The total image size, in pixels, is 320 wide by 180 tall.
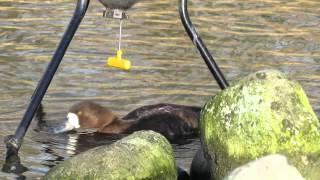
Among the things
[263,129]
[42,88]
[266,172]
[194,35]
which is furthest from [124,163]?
[194,35]

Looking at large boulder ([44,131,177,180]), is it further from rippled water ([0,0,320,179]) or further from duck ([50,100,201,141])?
duck ([50,100,201,141])

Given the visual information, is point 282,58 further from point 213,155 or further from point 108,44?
point 213,155

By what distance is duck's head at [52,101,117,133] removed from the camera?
25.0 feet

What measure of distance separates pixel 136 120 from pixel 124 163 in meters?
1.96

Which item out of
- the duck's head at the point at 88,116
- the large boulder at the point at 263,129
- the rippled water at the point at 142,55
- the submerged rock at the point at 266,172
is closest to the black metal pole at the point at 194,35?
the rippled water at the point at 142,55

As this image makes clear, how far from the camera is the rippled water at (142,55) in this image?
785cm

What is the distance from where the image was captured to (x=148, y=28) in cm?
1158

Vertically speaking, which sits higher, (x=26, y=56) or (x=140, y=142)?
(x=140, y=142)

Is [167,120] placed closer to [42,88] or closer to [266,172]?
[42,88]

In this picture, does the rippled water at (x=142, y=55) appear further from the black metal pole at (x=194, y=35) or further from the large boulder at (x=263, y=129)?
the large boulder at (x=263, y=129)

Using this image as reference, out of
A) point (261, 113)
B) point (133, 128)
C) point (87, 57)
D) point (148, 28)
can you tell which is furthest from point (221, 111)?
point (148, 28)

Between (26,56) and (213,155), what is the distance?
4.54 meters

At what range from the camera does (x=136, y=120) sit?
758 cm

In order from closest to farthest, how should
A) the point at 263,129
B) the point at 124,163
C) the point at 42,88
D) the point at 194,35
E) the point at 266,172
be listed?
1. the point at 266,172
2. the point at 124,163
3. the point at 263,129
4. the point at 42,88
5. the point at 194,35
